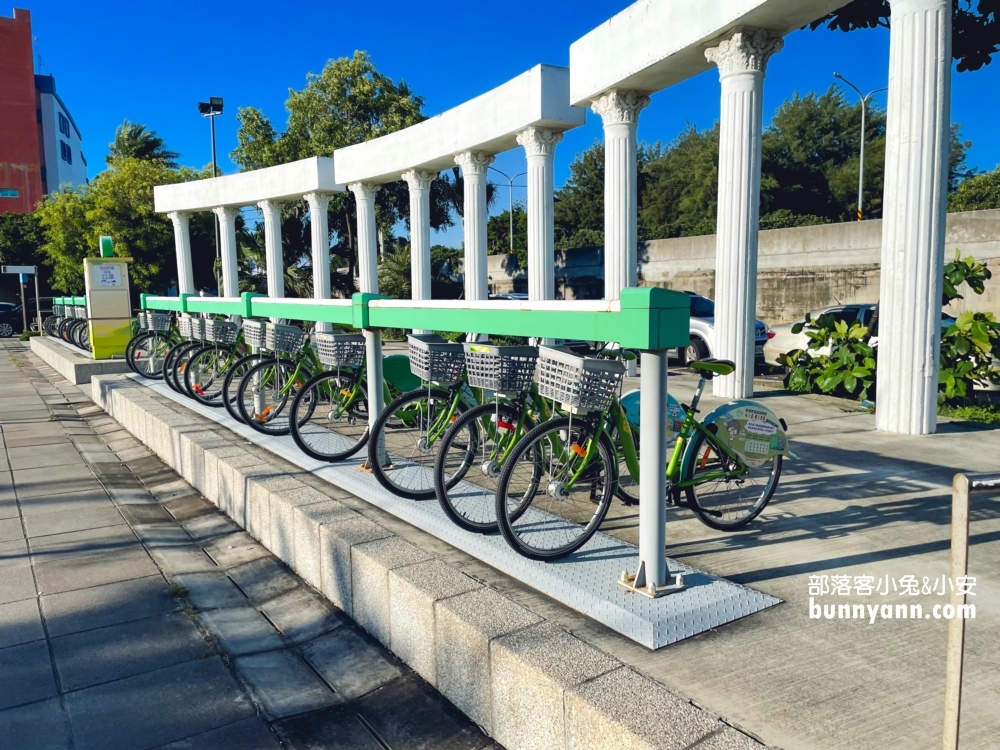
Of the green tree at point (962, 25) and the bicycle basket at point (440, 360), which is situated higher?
the green tree at point (962, 25)

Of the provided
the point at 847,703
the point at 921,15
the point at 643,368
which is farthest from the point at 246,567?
the point at 921,15

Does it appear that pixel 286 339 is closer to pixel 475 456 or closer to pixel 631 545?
pixel 475 456

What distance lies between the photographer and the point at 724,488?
15.3ft

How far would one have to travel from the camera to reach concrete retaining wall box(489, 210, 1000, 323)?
17.2m

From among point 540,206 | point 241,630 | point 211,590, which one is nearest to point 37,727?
point 241,630

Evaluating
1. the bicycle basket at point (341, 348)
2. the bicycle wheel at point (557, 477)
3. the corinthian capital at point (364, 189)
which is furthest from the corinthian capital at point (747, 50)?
the corinthian capital at point (364, 189)

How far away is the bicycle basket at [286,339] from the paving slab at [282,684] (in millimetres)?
3565

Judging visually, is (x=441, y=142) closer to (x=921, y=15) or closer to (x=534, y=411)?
(x=921, y=15)

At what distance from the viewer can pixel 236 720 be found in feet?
9.48

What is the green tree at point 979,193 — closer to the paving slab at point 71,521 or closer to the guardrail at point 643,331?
the guardrail at point 643,331

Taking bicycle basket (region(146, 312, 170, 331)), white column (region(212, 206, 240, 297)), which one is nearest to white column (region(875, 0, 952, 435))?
bicycle basket (region(146, 312, 170, 331))

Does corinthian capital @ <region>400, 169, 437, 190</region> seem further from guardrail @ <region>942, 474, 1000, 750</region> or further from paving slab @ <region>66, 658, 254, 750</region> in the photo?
guardrail @ <region>942, 474, 1000, 750</region>

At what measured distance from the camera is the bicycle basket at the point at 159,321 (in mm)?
11000

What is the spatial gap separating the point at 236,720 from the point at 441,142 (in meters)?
13.5
